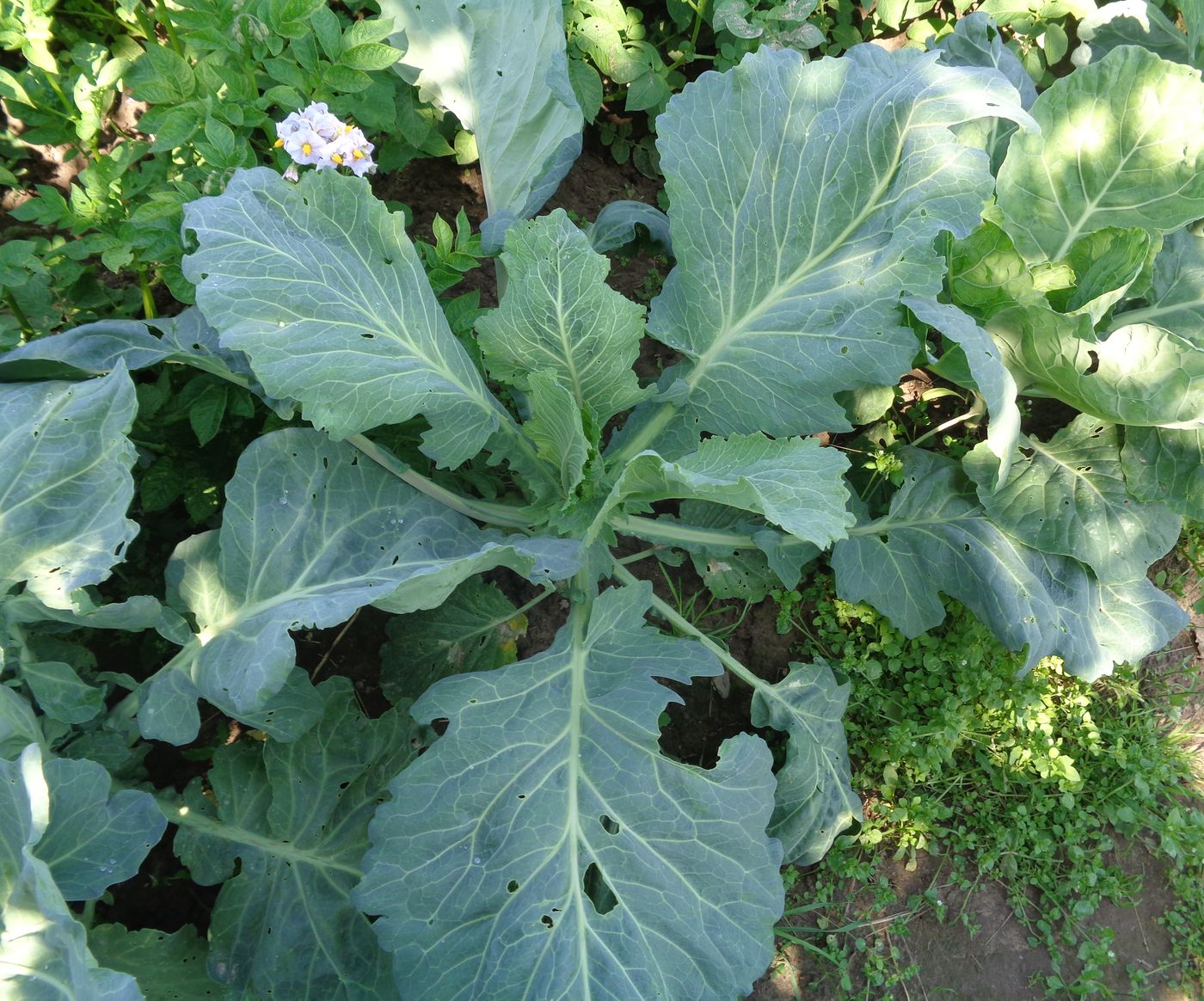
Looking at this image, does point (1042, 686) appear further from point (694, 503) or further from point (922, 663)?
point (694, 503)

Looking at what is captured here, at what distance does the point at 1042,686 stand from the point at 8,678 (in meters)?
2.87

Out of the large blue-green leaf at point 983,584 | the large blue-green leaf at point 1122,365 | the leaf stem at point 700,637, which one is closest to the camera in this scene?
the large blue-green leaf at point 1122,365

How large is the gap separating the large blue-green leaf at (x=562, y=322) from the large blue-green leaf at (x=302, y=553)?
408 mm

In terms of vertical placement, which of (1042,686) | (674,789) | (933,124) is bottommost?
(1042,686)

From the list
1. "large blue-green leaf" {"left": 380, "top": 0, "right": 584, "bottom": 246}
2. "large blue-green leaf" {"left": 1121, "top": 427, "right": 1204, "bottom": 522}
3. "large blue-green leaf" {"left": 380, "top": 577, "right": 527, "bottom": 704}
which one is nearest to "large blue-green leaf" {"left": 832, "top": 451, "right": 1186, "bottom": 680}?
"large blue-green leaf" {"left": 1121, "top": 427, "right": 1204, "bottom": 522}

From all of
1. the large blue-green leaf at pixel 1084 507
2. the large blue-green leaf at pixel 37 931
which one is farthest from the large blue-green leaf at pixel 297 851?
the large blue-green leaf at pixel 1084 507

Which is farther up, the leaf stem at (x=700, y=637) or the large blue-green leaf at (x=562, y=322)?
the large blue-green leaf at (x=562, y=322)

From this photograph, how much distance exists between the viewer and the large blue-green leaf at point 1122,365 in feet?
7.45

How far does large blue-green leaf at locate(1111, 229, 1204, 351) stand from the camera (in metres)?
2.70

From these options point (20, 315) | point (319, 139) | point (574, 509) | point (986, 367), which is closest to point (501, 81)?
point (319, 139)

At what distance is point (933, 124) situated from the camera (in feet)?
6.83

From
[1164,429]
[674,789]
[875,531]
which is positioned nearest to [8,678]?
[674,789]

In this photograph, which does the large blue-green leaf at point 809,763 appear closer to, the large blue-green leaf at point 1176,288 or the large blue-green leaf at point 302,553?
the large blue-green leaf at point 302,553

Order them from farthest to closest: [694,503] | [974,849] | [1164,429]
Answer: [974,849], [694,503], [1164,429]
